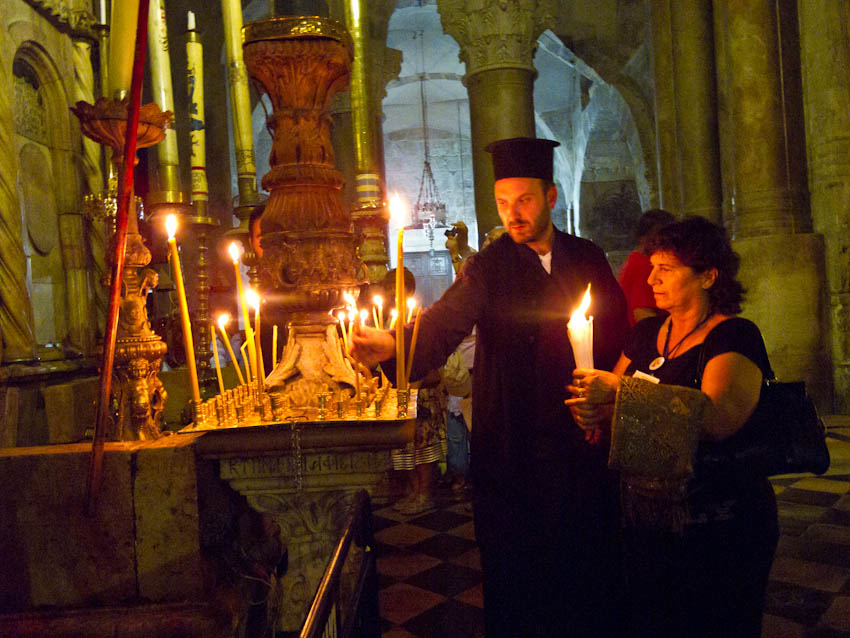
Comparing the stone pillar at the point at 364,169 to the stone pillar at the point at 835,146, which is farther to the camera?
the stone pillar at the point at 835,146

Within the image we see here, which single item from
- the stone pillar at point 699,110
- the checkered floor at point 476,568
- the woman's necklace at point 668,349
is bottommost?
the checkered floor at point 476,568

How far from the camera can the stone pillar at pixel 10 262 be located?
503 cm

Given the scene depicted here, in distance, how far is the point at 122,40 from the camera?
1937 mm

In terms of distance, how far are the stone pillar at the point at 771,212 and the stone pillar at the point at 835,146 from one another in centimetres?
13

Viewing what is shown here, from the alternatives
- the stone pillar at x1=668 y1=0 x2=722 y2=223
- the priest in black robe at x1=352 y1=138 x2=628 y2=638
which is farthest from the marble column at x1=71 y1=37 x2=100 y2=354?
the stone pillar at x1=668 y1=0 x2=722 y2=223

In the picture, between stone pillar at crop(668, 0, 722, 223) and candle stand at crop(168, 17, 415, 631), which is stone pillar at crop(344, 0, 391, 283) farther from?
stone pillar at crop(668, 0, 722, 223)

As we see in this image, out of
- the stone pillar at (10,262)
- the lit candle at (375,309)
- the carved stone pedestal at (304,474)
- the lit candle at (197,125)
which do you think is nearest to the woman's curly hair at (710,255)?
the carved stone pedestal at (304,474)

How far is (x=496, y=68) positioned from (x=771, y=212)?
4459 mm

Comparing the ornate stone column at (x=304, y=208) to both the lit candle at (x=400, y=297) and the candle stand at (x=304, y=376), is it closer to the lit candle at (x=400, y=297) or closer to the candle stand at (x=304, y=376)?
the candle stand at (x=304, y=376)

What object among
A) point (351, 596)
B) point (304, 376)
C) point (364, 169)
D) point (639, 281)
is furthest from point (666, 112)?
Result: point (351, 596)

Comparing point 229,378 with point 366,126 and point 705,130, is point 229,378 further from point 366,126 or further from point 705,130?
point 705,130

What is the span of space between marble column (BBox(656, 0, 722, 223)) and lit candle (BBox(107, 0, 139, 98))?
8.18 m

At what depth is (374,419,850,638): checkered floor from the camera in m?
2.86

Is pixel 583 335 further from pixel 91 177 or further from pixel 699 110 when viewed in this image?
pixel 699 110
